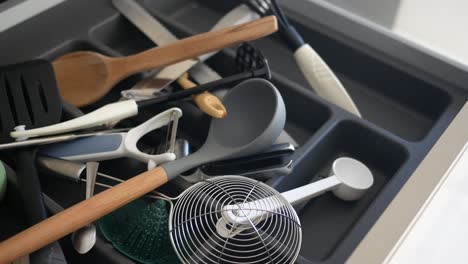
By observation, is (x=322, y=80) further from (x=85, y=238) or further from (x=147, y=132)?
(x=85, y=238)

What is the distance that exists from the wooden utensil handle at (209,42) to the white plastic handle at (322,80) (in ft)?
0.33

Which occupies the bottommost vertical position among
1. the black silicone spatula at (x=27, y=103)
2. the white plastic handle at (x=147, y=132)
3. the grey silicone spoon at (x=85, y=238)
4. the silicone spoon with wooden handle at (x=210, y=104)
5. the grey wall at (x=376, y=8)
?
the grey silicone spoon at (x=85, y=238)

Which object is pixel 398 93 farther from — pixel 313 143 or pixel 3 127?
pixel 3 127

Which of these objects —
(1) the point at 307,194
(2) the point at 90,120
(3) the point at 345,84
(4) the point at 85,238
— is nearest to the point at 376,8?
(3) the point at 345,84

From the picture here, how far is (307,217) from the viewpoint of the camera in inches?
31.8

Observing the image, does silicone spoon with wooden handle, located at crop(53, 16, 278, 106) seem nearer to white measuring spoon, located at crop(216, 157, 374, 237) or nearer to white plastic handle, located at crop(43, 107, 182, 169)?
white plastic handle, located at crop(43, 107, 182, 169)

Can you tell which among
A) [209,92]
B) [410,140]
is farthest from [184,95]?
[410,140]

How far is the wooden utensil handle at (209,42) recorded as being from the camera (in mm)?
829

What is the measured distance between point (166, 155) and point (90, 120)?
129mm

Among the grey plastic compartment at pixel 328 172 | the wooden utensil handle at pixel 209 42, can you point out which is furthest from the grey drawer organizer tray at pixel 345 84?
the wooden utensil handle at pixel 209 42

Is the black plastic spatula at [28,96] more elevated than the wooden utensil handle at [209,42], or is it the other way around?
the wooden utensil handle at [209,42]

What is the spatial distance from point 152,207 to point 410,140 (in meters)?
0.47

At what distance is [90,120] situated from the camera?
2.45 ft

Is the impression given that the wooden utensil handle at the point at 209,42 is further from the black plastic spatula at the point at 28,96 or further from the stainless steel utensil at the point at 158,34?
the black plastic spatula at the point at 28,96
